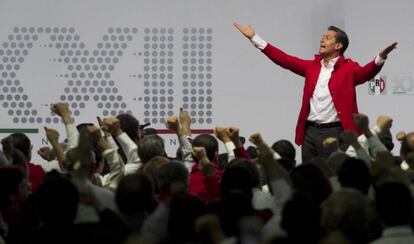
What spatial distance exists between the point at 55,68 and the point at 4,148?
405 centimetres

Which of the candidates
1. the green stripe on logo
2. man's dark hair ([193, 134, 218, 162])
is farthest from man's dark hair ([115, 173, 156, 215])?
the green stripe on logo

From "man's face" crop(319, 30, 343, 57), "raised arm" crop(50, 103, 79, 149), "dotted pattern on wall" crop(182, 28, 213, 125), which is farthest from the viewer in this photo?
"dotted pattern on wall" crop(182, 28, 213, 125)

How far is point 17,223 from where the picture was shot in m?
4.23

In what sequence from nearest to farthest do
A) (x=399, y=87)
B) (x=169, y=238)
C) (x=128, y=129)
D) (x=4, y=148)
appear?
(x=169, y=238)
(x=4, y=148)
(x=128, y=129)
(x=399, y=87)

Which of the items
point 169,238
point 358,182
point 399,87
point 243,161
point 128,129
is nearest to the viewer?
point 169,238

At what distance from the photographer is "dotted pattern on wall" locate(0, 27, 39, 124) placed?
30.6 feet

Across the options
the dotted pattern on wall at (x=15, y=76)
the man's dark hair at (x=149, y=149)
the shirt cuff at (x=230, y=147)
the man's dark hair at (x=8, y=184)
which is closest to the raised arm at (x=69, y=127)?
the man's dark hair at (x=149, y=149)

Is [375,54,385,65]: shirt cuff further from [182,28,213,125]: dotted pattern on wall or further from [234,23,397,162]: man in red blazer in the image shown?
[182,28,213,125]: dotted pattern on wall

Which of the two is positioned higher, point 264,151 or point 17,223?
point 264,151

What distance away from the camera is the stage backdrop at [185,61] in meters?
9.27

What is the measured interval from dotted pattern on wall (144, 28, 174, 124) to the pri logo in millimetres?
1764

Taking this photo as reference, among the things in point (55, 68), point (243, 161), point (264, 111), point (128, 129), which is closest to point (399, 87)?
point (264, 111)

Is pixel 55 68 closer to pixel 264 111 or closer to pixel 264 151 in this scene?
pixel 264 111

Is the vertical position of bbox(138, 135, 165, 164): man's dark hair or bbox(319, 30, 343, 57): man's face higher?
bbox(319, 30, 343, 57): man's face
